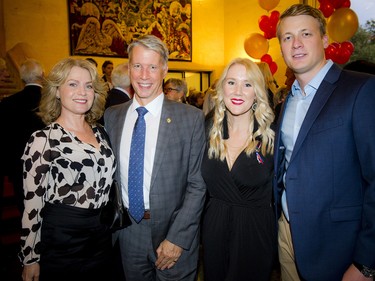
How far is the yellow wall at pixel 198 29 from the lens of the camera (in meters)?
8.84

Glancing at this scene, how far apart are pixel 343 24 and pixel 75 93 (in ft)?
20.2

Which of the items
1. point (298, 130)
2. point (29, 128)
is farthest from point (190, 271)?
point (29, 128)

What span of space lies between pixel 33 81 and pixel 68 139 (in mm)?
1869

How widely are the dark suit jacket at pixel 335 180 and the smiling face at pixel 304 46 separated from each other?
12 cm

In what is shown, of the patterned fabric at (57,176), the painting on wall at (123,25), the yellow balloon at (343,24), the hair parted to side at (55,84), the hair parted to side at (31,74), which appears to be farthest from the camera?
the painting on wall at (123,25)

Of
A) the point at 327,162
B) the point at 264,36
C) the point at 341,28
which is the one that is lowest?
the point at 327,162

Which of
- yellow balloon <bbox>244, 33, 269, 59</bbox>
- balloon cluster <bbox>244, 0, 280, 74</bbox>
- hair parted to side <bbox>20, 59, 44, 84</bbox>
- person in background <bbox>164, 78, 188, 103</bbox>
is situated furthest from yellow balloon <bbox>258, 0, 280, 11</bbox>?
hair parted to side <bbox>20, 59, 44, 84</bbox>

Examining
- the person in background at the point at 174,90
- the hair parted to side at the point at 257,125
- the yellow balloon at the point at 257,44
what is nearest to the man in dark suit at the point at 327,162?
the hair parted to side at the point at 257,125

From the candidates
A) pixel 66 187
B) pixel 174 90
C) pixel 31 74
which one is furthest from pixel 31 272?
pixel 174 90

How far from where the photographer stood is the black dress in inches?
79.7

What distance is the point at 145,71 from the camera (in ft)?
6.72

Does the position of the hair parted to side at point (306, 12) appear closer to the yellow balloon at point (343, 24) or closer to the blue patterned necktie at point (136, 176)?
the blue patterned necktie at point (136, 176)

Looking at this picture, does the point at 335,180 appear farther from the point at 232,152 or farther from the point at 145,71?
the point at 145,71

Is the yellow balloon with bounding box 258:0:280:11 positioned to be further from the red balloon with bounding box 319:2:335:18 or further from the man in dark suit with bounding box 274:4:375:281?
the man in dark suit with bounding box 274:4:375:281
